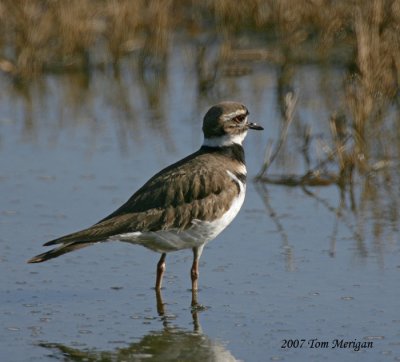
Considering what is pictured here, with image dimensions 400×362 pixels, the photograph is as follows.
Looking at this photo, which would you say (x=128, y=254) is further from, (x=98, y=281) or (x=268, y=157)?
(x=268, y=157)

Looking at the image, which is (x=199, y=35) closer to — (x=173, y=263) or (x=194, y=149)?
(x=194, y=149)

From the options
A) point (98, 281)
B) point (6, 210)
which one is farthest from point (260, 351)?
point (6, 210)

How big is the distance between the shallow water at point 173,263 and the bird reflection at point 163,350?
0.01 meters

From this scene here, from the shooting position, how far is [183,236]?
7.45 meters

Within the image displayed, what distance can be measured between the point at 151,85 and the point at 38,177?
379 cm

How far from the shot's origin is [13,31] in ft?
47.9

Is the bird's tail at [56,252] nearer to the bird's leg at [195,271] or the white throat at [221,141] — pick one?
the bird's leg at [195,271]

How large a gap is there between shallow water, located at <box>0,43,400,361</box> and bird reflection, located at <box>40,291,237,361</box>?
0.01 m

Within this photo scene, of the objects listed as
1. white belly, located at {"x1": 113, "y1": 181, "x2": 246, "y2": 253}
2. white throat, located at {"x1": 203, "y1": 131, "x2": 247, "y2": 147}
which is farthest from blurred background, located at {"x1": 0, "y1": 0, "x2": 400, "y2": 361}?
white throat, located at {"x1": 203, "y1": 131, "x2": 247, "y2": 147}

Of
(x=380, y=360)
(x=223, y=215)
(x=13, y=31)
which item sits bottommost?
(x=380, y=360)

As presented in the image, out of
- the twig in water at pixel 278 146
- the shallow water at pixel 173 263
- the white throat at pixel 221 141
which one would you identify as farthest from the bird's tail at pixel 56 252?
the twig in water at pixel 278 146

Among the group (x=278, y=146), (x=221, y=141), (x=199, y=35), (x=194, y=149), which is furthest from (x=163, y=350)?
(x=199, y=35)

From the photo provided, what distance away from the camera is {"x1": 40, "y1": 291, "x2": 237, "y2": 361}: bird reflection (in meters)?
6.35

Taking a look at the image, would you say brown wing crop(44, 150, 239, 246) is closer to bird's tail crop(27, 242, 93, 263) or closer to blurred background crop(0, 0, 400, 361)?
bird's tail crop(27, 242, 93, 263)
